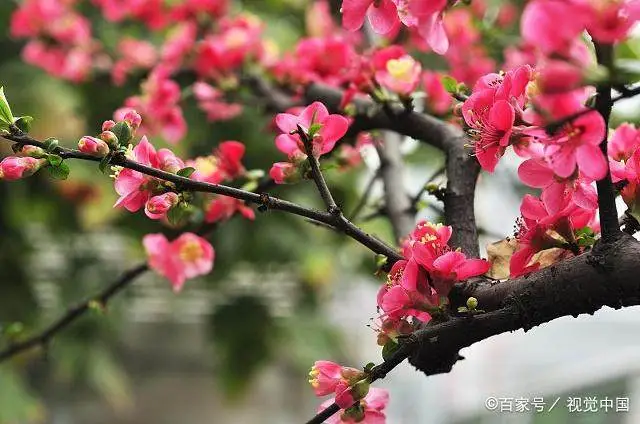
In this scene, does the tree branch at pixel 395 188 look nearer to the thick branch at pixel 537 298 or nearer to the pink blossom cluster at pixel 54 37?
the thick branch at pixel 537 298

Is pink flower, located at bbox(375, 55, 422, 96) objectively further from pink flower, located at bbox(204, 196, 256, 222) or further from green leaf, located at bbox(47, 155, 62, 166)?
green leaf, located at bbox(47, 155, 62, 166)

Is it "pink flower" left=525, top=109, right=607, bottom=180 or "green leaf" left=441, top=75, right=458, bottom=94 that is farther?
"green leaf" left=441, top=75, right=458, bottom=94

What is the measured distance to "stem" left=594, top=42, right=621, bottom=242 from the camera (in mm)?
282

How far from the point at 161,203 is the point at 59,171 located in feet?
0.15

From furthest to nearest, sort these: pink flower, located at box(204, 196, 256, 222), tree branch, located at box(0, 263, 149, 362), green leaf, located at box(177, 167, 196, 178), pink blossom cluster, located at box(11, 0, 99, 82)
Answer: pink blossom cluster, located at box(11, 0, 99, 82), tree branch, located at box(0, 263, 149, 362), pink flower, located at box(204, 196, 256, 222), green leaf, located at box(177, 167, 196, 178)

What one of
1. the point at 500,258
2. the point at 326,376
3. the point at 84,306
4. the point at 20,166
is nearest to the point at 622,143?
the point at 500,258

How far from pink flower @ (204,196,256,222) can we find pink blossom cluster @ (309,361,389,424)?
0.47 feet

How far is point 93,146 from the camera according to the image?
345mm

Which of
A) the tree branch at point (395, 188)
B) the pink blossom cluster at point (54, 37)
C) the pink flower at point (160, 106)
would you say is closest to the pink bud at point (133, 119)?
the tree branch at point (395, 188)

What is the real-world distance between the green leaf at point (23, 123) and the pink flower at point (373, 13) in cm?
16

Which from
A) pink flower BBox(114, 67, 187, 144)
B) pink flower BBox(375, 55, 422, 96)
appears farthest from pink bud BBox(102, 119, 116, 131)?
pink flower BBox(114, 67, 187, 144)

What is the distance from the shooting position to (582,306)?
33 centimetres

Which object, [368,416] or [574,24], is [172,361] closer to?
[368,416]

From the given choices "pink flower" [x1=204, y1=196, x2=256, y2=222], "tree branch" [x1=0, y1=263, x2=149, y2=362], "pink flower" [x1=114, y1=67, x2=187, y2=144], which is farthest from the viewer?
"pink flower" [x1=114, y1=67, x2=187, y2=144]
